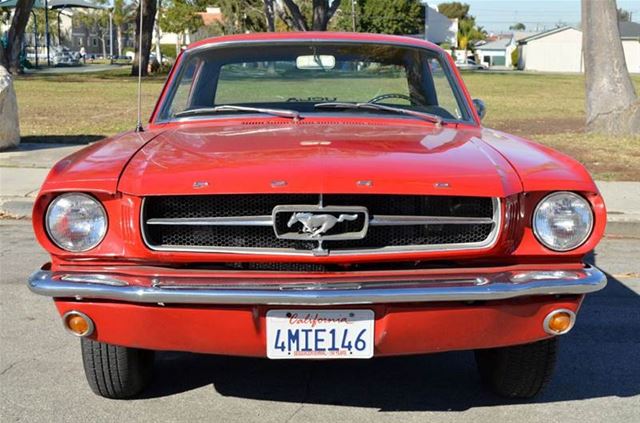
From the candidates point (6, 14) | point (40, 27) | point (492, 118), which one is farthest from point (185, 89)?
point (40, 27)

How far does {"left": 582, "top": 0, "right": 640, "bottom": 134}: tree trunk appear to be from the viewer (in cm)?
1412

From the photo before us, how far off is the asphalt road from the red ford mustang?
0.40 m

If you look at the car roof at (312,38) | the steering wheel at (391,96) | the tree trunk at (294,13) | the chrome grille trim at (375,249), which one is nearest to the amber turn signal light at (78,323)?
the chrome grille trim at (375,249)

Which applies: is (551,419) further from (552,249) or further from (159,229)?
(159,229)

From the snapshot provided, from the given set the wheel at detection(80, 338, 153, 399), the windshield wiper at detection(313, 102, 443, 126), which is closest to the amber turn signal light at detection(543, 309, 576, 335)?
the windshield wiper at detection(313, 102, 443, 126)

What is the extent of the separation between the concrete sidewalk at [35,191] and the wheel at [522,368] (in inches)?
170

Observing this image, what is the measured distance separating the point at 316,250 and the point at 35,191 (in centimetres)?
615

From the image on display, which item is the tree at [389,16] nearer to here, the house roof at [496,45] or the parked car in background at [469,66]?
the parked car in background at [469,66]

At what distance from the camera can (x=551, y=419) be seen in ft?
12.3

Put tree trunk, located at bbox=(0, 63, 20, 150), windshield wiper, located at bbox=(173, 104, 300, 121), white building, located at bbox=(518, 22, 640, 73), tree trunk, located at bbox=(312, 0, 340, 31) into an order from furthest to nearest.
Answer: white building, located at bbox=(518, 22, 640, 73) < tree trunk, located at bbox=(312, 0, 340, 31) < tree trunk, located at bbox=(0, 63, 20, 150) < windshield wiper, located at bbox=(173, 104, 300, 121)

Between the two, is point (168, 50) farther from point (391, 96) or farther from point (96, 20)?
point (391, 96)

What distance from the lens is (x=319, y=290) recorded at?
10.4ft

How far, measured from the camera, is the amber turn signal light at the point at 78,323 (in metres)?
3.35

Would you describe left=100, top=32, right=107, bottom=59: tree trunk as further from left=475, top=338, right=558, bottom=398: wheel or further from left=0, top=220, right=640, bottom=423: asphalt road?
left=475, top=338, right=558, bottom=398: wheel
